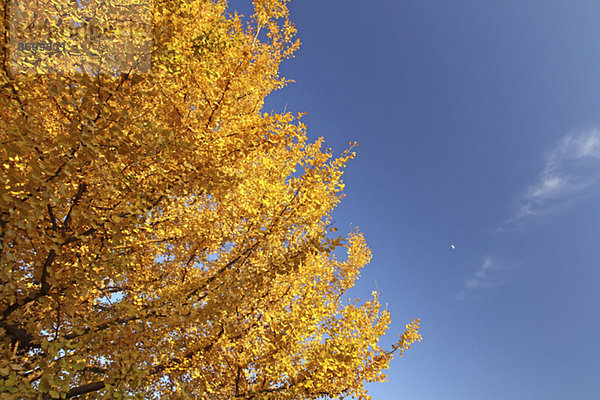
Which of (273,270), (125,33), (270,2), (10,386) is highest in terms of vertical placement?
(270,2)

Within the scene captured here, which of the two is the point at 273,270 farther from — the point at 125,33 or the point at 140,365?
the point at 125,33

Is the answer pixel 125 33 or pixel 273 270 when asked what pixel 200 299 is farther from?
pixel 125 33

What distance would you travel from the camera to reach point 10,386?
1.91 meters

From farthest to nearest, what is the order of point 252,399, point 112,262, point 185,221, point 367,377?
1. point 367,377
2. point 185,221
3. point 252,399
4. point 112,262

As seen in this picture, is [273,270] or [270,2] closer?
[273,270]

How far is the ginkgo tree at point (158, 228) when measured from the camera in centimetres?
230

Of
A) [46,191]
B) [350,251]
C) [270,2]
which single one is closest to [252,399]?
[46,191]

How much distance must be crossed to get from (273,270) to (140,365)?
1670 mm

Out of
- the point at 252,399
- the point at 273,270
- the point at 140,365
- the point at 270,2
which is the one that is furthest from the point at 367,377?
the point at 270,2

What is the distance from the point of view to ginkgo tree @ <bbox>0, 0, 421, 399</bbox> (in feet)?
7.55

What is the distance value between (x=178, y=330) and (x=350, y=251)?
6.98 metres

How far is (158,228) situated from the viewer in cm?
419

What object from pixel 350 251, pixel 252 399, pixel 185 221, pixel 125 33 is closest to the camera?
pixel 125 33

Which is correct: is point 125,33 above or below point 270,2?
below
